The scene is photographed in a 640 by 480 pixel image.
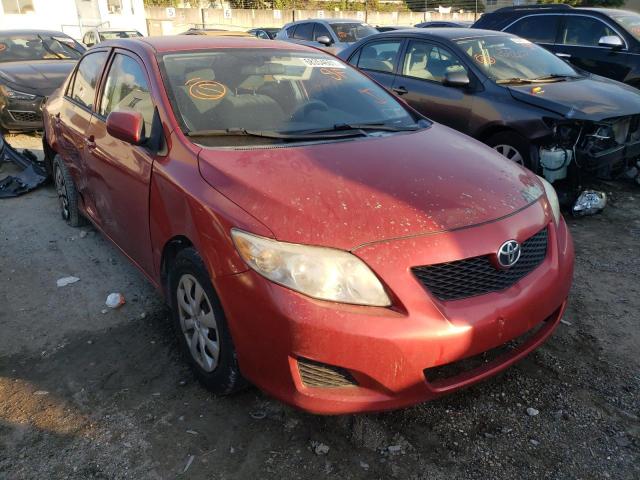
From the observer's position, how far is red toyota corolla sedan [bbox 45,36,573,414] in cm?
198

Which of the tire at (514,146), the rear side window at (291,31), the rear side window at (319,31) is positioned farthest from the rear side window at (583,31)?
the rear side window at (291,31)

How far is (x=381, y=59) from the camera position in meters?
6.36

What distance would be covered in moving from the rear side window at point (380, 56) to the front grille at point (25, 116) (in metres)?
4.66

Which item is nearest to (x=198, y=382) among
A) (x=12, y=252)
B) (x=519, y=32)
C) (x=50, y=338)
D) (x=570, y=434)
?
(x=50, y=338)

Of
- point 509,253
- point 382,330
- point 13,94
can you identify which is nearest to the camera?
point 382,330

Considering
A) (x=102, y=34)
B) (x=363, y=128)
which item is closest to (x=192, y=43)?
(x=363, y=128)

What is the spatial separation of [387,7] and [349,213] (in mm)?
39336

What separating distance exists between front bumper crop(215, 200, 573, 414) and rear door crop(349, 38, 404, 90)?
430 centimetres

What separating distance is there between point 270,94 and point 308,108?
9.6 inches

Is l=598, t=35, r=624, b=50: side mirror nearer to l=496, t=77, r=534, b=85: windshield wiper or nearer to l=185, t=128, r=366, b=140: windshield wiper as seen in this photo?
l=496, t=77, r=534, b=85: windshield wiper

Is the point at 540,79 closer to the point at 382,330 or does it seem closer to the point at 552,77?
the point at 552,77

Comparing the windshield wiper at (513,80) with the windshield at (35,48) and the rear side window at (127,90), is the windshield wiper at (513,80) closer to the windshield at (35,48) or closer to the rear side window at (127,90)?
the rear side window at (127,90)

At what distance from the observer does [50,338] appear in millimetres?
3082

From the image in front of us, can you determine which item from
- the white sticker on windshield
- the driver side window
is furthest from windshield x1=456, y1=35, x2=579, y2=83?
the white sticker on windshield
